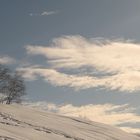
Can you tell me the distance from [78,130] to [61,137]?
6800mm

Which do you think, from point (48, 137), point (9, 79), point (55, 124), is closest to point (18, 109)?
point (55, 124)

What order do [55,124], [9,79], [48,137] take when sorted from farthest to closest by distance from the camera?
[9,79] → [55,124] → [48,137]

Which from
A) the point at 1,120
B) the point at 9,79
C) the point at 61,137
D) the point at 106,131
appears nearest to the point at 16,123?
the point at 1,120

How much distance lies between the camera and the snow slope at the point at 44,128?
28.9 meters

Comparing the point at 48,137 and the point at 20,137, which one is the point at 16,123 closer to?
the point at 48,137

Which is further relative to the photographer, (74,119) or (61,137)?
(74,119)

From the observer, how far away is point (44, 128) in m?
34.7

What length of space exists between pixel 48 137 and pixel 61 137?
2.23 meters

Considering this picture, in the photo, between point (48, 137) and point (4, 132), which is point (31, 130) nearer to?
point (48, 137)

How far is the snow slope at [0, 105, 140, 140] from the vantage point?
2886 centimetres

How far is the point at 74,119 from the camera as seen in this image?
47000 mm

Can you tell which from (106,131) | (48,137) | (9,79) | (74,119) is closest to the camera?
(48,137)

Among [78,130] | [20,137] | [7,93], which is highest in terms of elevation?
[7,93]

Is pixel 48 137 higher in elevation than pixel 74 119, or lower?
lower
